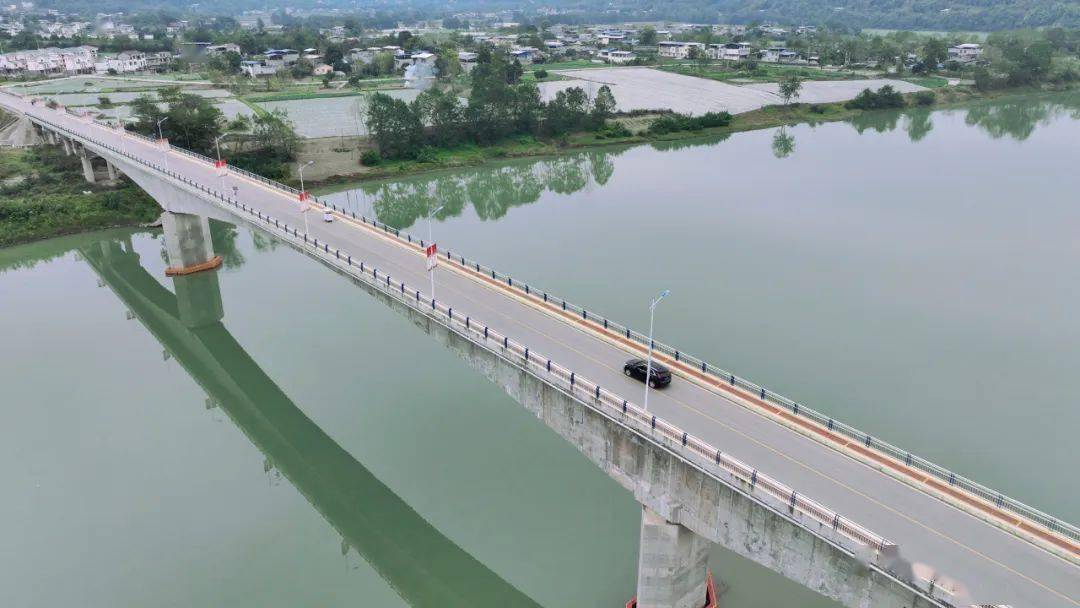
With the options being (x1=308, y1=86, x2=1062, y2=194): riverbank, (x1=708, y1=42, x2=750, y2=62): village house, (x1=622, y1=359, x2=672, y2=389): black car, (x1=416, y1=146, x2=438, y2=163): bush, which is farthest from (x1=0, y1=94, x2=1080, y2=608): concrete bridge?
(x1=708, y1=42, x2=750, y2=62): village house

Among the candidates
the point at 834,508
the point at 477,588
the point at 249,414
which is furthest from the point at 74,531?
the point at 834,508

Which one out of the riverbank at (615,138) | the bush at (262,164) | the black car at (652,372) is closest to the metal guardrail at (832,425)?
the black car at (652,372)

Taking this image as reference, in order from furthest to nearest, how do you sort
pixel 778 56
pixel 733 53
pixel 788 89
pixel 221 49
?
pixel 778 56
pixel 733 53
pixel 221 49
pixel 788 89

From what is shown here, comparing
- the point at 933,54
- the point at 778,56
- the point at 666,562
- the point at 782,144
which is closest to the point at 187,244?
the point at 666,562

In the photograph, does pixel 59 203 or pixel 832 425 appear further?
pixel 59 203

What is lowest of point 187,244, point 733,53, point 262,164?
point 187,244

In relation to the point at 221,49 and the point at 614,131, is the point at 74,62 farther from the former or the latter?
the point at 614,131

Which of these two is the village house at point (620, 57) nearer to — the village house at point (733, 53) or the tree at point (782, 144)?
the village house at point (733, 53)

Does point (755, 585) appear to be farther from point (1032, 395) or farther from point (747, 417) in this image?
point (1032, 395)
